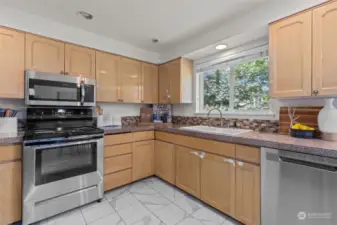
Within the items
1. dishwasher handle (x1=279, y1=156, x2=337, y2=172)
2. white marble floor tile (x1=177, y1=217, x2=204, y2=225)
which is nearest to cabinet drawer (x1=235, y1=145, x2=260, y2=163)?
dishwasher handle (x1=279, y1=156, x2=337, y2=172)

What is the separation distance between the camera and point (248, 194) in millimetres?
1599

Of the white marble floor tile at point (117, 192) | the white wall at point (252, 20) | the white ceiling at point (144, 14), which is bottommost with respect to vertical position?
the white marble floor tile at point (117, 192)

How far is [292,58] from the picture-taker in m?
1.63

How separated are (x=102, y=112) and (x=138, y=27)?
140cm

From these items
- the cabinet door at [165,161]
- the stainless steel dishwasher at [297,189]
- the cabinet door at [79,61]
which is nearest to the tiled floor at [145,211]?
the cabinet door at [165,161]

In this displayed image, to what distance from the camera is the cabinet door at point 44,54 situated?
1.98 metres

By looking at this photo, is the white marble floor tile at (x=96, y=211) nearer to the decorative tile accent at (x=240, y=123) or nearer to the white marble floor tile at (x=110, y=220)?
the white marble floor tile at (x=110, y=220)

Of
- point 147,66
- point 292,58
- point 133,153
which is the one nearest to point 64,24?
point 147,66

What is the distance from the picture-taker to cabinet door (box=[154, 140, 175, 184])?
246cm

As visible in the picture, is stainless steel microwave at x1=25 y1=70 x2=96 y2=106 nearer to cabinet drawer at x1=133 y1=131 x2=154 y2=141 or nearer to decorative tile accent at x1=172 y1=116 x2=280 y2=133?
cabinet drawer at x1=133 y1=131 x2=154 y2=141

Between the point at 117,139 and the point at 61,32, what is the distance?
1575mm

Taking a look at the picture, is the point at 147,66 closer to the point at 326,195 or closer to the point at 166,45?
the point at 166,45

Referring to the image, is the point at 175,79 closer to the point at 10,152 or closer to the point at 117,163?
the point at 117,163

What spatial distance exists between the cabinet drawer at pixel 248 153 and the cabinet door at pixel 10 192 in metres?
2.16
